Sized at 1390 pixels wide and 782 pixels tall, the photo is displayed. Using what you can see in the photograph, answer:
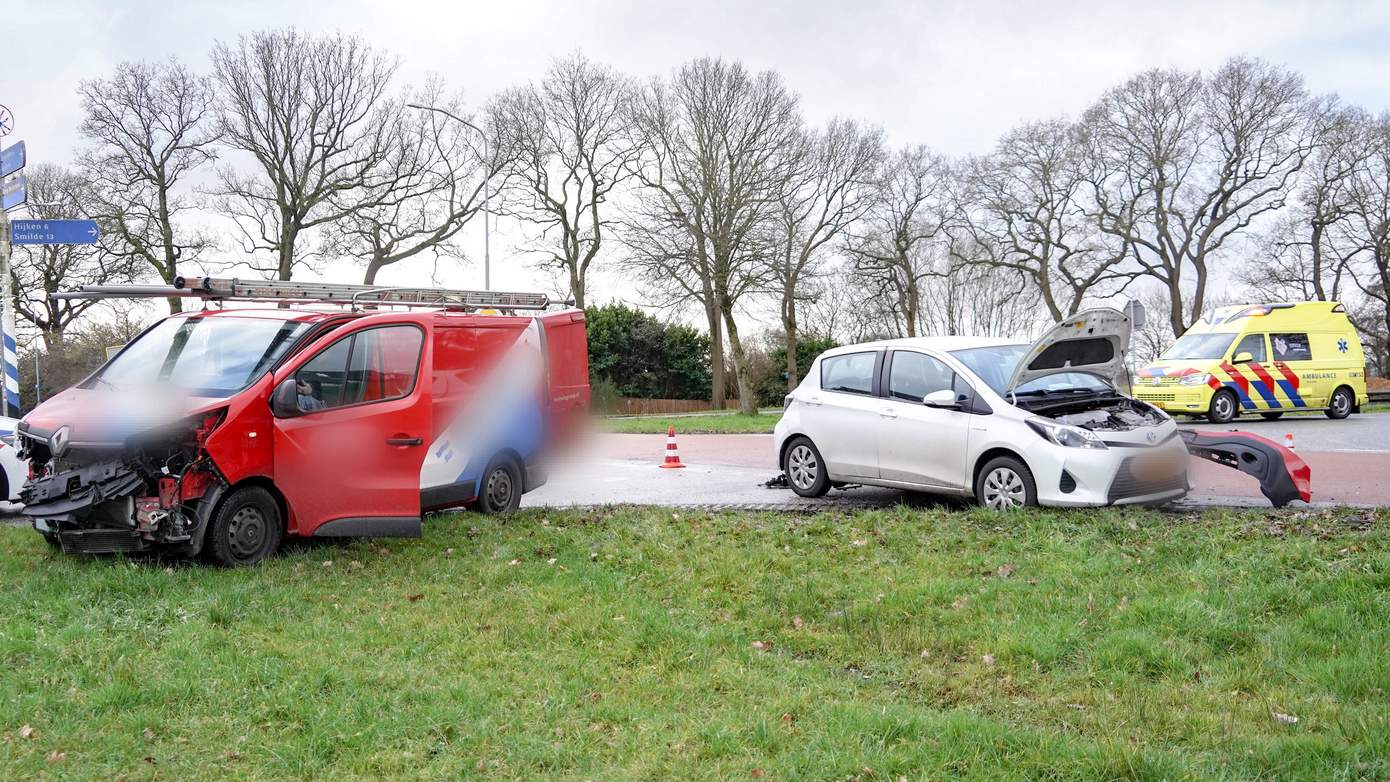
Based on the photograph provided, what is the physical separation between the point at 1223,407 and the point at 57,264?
38.6m

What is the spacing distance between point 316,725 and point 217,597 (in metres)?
2.25

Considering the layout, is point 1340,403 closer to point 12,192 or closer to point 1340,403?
point 1340,403

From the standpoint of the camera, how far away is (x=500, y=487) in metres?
9.50

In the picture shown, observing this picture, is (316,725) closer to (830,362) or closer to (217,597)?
(217,597)

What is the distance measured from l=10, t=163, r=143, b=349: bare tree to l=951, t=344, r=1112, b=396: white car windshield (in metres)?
32.7

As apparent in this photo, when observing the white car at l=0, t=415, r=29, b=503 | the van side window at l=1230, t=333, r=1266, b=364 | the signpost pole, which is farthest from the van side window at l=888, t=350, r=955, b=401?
the van side window at l=1230, t=333, r=1266, b=364

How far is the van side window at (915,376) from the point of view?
936 cm

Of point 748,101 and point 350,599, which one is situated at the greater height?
point 748,101

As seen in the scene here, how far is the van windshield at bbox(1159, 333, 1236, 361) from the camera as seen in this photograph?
20875 mm

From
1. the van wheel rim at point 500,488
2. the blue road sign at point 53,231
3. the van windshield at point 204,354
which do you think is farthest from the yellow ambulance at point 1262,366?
the blue road sign at point 53,231

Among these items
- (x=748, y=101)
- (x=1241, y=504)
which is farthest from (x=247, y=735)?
(x=748, y=101)

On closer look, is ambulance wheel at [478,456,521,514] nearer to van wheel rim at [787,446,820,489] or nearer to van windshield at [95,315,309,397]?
van windshield at [95,315,309,397]

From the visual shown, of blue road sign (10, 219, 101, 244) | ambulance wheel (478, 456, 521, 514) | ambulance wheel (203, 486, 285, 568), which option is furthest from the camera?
blue road sign (10, 219, 101, 244)

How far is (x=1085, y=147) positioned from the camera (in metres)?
41.3
